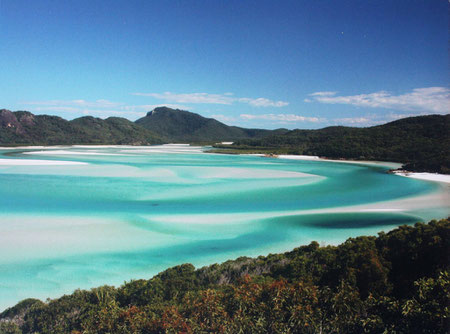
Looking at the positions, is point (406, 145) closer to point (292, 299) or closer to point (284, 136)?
point (284, 136)

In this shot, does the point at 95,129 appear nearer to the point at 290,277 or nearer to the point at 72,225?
the point at 72,225

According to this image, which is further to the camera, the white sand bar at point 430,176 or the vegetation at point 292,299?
the white sand bar at point 430,176

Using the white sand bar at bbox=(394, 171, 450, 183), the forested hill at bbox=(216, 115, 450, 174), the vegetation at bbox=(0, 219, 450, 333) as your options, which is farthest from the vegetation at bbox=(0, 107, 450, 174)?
the vegetation at bbox=(0, 219, 450, 333)

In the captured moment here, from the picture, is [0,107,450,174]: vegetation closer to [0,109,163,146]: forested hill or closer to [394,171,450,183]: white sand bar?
[0,109,163,146]: forested hill

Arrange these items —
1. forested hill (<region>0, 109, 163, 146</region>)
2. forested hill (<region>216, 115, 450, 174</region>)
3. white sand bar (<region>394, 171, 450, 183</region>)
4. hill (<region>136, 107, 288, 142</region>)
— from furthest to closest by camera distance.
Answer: hill (<region>136, 107, 288, 142</region>), forested hill (<region>0, 109, 163, 146</region>), forested hill (<region>216, 115, 450, 174</region>), white sand bar (<region>394, 171, 450, 183</region>)

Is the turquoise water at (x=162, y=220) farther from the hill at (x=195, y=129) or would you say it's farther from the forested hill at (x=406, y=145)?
the hill at (x=195, y=129)

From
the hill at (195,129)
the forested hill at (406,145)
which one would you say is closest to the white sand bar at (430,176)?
the forested hill at (406,145)

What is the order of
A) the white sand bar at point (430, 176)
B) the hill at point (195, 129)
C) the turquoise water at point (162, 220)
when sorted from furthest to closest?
1. the hill at point (195, 129)
2. the white sand bar at point (430, 176)
3. the turquoise water at point (162, 220)
